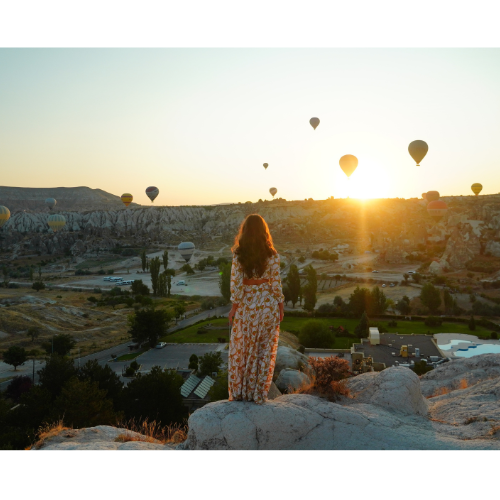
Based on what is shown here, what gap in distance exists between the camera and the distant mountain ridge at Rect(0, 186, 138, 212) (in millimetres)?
104562

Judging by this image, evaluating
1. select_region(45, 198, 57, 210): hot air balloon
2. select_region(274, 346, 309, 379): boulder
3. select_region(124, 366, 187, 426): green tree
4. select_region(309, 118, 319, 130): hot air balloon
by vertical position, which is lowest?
select_region(124, 366, 187, 426): green tree

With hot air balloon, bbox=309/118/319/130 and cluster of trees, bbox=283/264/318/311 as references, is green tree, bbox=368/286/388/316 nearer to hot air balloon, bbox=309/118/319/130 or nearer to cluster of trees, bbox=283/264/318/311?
cluster of trees, bbox=283/264/318/311

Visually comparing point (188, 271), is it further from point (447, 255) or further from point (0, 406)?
point (0, 406)

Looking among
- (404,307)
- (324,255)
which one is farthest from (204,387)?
(324,255)

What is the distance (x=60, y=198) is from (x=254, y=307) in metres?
125

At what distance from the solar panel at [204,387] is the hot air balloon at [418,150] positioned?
19.7 m

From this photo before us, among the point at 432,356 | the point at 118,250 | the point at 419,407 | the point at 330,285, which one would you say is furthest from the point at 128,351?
the point at 118,250

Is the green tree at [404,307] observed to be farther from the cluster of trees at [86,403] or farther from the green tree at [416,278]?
the cluster of trees at [86,403]

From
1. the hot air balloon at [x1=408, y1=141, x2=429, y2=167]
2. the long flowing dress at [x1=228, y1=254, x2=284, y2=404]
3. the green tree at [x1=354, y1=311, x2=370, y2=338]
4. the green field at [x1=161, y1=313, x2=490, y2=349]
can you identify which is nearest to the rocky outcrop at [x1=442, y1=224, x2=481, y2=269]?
the hot air balloon at [x1=408, y1=141, x2=429, y2=167]

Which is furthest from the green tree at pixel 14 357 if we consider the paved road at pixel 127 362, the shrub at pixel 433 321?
the shrub at pixel 433 321

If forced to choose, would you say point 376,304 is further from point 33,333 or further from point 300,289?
point 33,333

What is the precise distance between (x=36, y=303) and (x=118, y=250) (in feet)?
102

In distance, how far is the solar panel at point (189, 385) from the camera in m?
12.0

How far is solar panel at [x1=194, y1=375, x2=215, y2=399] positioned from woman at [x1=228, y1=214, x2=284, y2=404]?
29.0 feet
